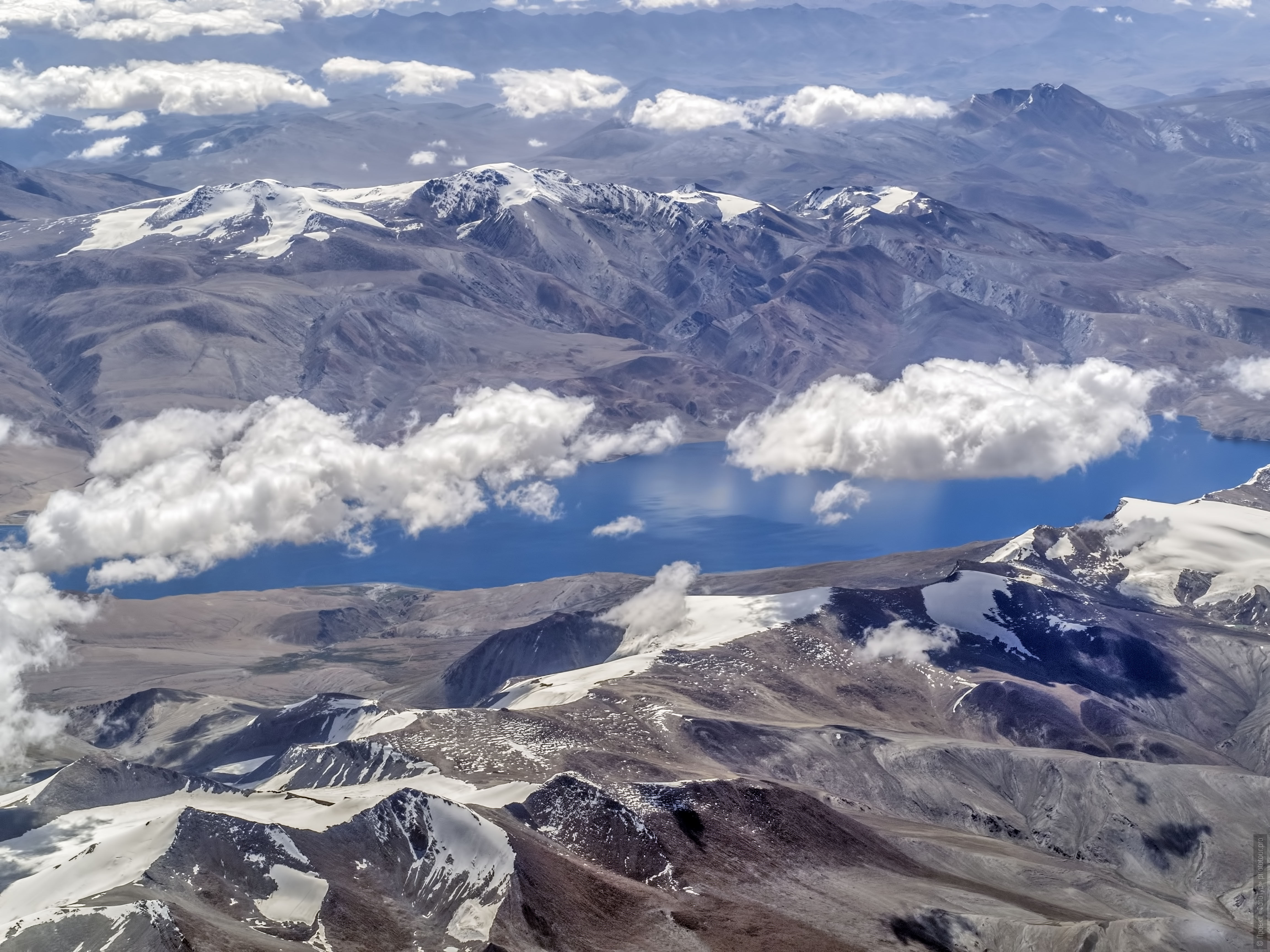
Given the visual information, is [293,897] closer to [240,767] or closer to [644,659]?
[240,767]

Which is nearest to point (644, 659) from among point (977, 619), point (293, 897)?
point (977, 619)

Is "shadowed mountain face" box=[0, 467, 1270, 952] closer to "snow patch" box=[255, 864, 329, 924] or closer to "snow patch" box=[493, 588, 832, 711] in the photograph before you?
"snow patch" box=[255, 864, 329, 924]

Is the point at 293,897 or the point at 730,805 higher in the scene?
the point at 293,897

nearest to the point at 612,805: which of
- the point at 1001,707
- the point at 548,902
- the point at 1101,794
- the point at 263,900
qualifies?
the point at 548,902

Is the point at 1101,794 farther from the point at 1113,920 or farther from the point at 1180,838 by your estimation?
the point at 1113,920

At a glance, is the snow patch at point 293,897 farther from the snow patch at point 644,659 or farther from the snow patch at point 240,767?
the snow patch at point 240,767

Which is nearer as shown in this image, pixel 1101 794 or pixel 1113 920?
pixel 1113 920

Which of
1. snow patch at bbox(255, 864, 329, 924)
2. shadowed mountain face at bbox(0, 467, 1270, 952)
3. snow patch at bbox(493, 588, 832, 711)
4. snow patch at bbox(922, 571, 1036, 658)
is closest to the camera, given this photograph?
snow patch at bbox(255, 864, 329, 924)

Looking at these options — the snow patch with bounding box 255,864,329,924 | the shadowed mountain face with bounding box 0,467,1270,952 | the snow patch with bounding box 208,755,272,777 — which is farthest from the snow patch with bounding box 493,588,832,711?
the snow patch with bounding box 255,864,329,924
